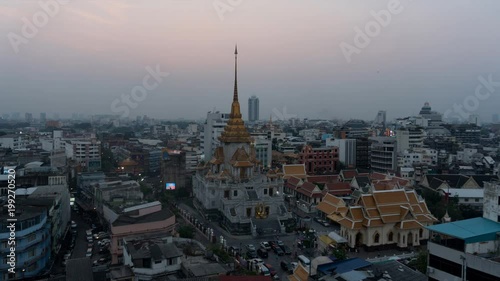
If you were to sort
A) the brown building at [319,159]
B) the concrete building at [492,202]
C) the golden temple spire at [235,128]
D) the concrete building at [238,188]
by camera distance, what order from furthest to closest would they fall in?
the brown building at [319,159] → the golden temple spire at [235,128] → the concrete building at [238,188] → the concrete building at [492,202]

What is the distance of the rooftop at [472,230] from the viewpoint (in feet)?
52.5

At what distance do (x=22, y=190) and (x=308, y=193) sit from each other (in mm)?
23636

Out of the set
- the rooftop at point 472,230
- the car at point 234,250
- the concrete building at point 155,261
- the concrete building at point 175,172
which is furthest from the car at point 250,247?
the concrete building at point 175,172

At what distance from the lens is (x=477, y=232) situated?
16.4m

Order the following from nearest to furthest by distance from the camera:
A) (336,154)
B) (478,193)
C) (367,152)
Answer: (478,193), (336,154), (367,152)

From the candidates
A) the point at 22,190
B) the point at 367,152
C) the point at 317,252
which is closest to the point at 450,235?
the point at 317,252

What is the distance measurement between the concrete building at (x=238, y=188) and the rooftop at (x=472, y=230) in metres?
15.7

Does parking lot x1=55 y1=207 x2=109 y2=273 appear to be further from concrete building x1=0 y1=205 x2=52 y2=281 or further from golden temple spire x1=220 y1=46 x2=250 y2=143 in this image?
golden temple spire x1=220 y1=46 x2=250 y2=143

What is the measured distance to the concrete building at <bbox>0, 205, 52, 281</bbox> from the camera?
2083 centimetres

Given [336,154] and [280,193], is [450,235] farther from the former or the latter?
[336,154]

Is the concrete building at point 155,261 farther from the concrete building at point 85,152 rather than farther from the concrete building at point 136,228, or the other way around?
the concrete building at point 85,152

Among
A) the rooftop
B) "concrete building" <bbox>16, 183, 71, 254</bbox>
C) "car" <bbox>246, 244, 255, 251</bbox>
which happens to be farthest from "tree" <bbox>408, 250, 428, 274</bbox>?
"concrete building" <bbox>16, 183, 71, 254</bbox>

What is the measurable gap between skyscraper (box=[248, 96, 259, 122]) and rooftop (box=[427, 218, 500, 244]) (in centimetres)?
17752

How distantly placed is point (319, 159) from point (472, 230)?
135 ft
